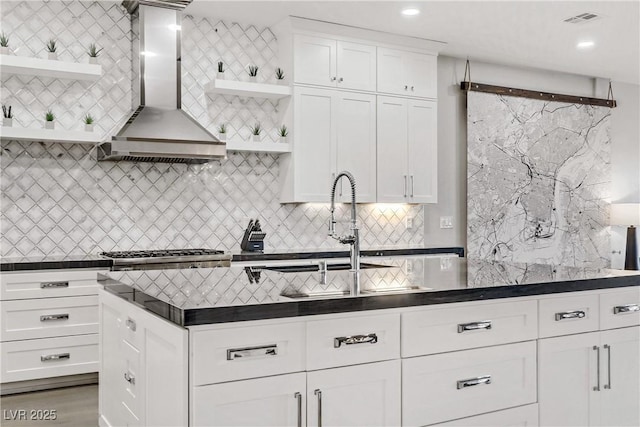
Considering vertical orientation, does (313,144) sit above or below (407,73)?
below

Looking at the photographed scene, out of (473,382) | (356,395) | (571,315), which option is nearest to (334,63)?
(571,315)

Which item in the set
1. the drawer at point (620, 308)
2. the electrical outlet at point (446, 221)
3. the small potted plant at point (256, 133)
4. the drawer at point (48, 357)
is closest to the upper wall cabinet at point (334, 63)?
Answer: the small potted plant at point (256, 133)

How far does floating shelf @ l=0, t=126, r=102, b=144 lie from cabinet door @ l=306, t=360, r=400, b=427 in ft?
9.36

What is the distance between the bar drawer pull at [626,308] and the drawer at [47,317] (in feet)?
9.98

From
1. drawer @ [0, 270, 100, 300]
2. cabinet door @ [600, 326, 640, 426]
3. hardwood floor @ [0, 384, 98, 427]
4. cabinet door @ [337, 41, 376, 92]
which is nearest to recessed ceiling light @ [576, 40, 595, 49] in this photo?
cabinet door @ [337, 41, 376, 92]

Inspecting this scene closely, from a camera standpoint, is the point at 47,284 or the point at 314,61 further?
the point at 314,61

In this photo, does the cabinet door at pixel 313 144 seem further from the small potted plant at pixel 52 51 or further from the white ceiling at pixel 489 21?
the small potted plant at pixel 52 51

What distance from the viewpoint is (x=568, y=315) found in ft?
7.91

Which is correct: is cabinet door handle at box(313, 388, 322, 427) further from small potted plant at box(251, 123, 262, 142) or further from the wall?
the wall

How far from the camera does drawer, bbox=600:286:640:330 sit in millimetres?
2535

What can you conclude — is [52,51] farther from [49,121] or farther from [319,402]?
[319,402]

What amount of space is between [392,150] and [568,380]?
319cm

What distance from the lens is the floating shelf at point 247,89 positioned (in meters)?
4.59

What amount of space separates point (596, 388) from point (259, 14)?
360 centimetres
